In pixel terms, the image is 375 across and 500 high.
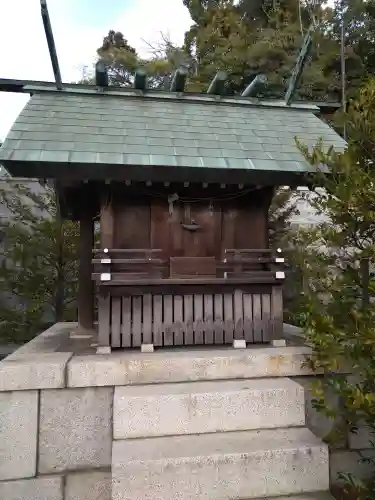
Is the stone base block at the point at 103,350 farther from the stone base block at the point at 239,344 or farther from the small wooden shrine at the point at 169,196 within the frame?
the stone base block at the point at 239,344

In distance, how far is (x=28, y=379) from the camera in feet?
11.4

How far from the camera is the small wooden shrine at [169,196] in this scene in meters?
4.11

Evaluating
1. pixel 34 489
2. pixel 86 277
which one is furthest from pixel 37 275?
pixel 34 489

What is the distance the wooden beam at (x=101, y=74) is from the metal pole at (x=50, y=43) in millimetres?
547

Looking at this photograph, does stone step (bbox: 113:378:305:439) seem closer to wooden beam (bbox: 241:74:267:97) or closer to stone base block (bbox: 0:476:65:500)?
stone base block (bbox: 0:476:65:500)

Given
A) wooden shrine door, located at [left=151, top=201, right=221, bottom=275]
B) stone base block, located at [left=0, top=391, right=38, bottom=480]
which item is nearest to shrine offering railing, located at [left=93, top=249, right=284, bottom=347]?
wooden shrine door, located at [left=151, top=201, right=221, bottom=275]

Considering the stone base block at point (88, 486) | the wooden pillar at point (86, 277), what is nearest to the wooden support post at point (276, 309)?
the stone base block at point (88, 486)

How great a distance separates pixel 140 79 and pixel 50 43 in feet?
4.44

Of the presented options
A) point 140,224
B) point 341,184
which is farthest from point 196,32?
point 341,184

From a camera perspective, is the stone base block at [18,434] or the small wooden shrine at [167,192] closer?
the stone base block at [18,434]

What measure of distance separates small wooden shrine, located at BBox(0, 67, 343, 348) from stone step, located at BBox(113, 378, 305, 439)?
2.97ft

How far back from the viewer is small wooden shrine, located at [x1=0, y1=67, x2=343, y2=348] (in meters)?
4.11

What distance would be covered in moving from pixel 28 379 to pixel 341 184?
340 cm

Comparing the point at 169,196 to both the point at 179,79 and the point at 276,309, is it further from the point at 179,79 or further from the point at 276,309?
the point at 179,79
